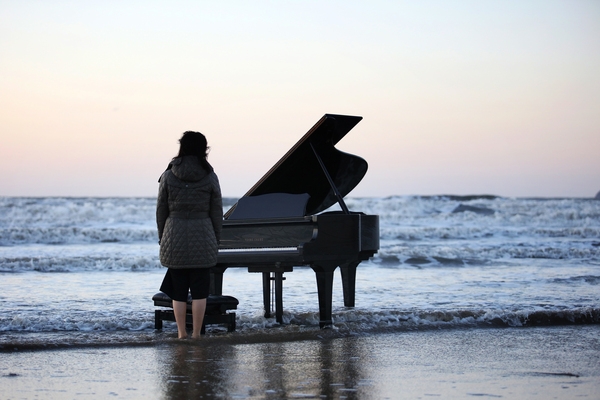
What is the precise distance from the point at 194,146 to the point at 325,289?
1587mm

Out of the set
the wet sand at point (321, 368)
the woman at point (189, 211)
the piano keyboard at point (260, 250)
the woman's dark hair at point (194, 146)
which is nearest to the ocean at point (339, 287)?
the wet sand at point (321, 368)

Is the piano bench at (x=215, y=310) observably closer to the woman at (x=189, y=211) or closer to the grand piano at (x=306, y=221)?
the grand piano at (x=306, y=221)

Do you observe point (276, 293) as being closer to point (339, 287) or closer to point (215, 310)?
point (215, 310)

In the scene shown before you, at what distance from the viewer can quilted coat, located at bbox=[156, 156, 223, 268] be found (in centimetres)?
488

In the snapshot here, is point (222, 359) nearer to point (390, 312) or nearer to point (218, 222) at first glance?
point (218, 222)

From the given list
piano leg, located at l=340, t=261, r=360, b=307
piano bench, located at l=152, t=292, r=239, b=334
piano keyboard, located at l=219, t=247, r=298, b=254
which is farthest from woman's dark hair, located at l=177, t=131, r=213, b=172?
piano leg, located at l=340, t=261, r=360, b=307

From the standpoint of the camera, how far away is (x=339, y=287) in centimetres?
902

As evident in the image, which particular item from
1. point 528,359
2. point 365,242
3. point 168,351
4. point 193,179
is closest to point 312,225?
point 365,242

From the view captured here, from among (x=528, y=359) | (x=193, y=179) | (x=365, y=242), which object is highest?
(x=193, y=179)

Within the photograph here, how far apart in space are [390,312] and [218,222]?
2294 millimetres

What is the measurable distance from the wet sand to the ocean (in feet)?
1.55

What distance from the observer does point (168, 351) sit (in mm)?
4816

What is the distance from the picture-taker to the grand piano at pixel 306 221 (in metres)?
5.49

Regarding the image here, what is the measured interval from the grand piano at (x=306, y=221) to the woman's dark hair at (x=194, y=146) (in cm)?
91
